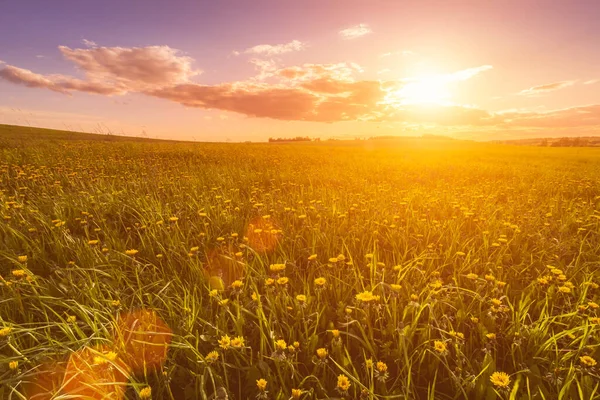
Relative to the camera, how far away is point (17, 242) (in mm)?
3406

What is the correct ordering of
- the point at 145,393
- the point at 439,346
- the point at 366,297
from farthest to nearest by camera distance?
the point at 366,297 → the point at 439,346 → the point at 145,393

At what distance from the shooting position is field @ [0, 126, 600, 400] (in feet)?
5.67

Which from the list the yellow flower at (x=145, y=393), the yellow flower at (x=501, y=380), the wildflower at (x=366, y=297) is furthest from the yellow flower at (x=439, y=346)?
the yellow flower at (x=145, y=393)

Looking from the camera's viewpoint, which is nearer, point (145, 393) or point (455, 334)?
point (145, 393)

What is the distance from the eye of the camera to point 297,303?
2133 mm

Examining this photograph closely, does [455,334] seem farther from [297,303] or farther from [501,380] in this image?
[297,303]

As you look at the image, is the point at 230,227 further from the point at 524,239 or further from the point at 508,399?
the point at 524,239

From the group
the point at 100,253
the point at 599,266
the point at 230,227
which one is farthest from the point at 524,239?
the point at 100,253

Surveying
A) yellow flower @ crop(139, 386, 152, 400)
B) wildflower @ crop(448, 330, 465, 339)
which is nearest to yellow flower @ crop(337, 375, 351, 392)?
wildflower @ crop(448, 330, 465, 339)

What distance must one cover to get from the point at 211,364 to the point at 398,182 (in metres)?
7.22

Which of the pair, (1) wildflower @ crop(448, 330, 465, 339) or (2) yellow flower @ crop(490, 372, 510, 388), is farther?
(1) wildflower @ crop(448, 330, 465, 339)

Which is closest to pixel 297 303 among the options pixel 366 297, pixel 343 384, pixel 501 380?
pixel 366 297

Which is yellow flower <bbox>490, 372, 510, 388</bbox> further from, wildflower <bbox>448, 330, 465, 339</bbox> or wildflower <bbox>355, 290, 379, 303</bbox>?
wildflower <bbox>355, 290, 379, 303</bbox>

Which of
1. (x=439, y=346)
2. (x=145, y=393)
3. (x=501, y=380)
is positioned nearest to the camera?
(x=145, y=393)
